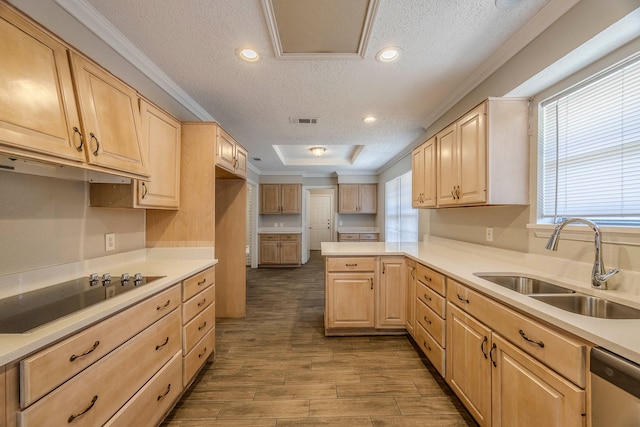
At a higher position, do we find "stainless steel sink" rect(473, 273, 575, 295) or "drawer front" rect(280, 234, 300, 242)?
"stainless steel sink" rect(473, 273, 575, 295)

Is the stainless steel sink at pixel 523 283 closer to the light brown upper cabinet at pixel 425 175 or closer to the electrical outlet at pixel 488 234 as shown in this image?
the electrical outlet at pixel 488 234

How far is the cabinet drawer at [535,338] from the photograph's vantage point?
91 centimetres

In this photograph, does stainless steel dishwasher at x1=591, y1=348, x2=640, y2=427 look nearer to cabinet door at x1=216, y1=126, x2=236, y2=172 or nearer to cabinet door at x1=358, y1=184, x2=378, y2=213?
cabinet door at x1=216, y1=126, x2=236, y2=172

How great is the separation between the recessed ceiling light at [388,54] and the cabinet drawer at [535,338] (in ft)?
5.74

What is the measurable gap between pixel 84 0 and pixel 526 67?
2806mm

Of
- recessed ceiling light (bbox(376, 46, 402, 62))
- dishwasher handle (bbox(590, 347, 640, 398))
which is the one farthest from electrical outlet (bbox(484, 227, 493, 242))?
recessed ceiling light (bbox(376, 46, 402, 62))

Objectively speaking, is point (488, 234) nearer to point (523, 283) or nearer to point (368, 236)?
point (523, 283)

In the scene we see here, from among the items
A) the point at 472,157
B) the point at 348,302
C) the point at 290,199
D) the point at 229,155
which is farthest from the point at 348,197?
the point at 472,157

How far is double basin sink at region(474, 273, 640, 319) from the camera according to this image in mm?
1167

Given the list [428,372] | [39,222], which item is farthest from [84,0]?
[428,372]

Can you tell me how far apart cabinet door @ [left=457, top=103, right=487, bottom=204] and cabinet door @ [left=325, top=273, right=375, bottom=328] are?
1.31 meters

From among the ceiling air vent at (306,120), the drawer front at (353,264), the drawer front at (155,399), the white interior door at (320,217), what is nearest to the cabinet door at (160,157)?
the drawer front at (155,399)

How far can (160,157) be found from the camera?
2.02 metres

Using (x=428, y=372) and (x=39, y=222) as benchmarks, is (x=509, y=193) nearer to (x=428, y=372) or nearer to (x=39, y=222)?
(x=428, y=372)
